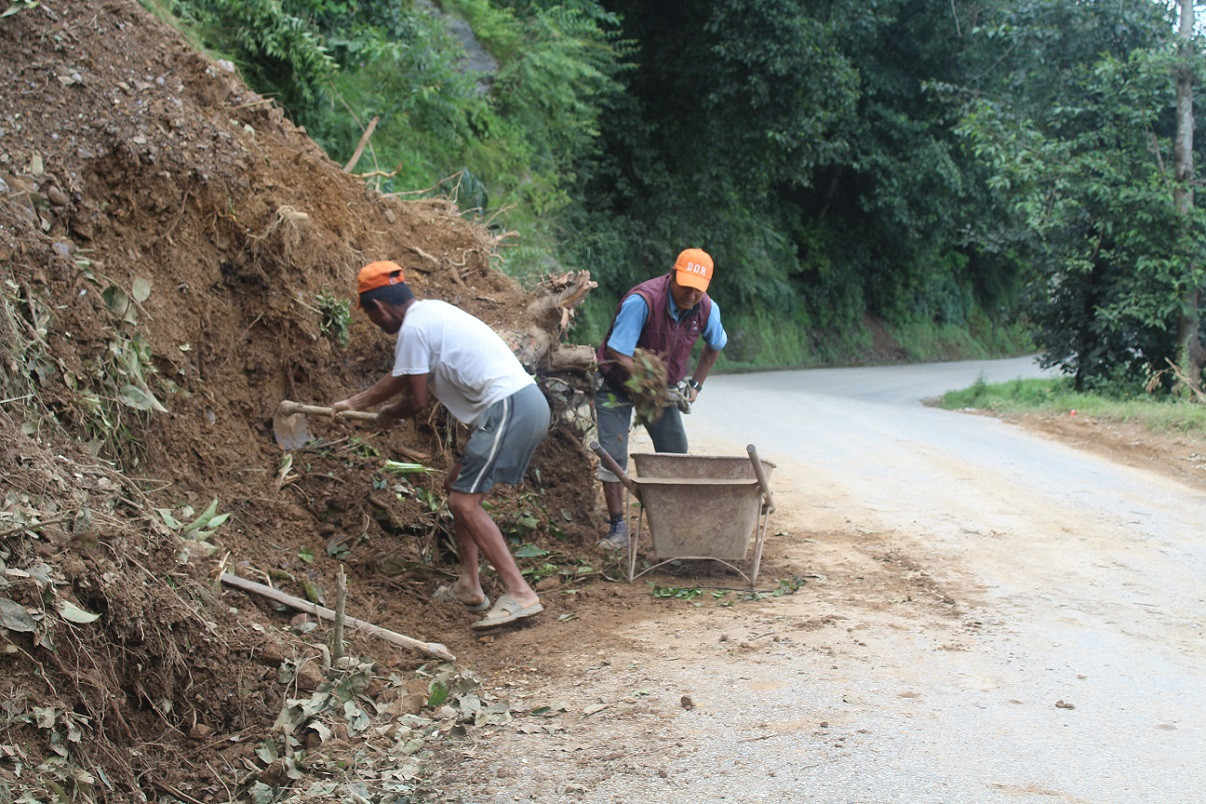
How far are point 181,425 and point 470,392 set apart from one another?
4.99ft

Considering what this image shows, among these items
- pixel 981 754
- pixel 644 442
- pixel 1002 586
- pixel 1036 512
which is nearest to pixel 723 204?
pixel 644 442

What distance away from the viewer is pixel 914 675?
16.6 ft

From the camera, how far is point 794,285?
32.8 metres

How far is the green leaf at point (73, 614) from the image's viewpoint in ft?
12.9

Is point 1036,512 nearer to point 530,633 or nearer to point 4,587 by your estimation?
point 530,633

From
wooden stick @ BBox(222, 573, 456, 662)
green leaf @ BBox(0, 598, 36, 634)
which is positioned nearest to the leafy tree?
wooden stick @ BBox(222, 573, 456, 662)

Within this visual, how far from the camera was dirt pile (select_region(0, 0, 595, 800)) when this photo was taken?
4031 millimetres

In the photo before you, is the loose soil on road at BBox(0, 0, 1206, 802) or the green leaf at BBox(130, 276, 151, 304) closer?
the loose soil on road at BBox(0, 0, 1206, 802)

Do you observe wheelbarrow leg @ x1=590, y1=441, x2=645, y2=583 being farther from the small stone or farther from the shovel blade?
the small stone

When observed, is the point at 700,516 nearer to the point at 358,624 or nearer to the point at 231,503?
the point at 358,624

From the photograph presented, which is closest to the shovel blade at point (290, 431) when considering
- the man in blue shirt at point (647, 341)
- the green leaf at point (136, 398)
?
the green leaf at point (136, 398)

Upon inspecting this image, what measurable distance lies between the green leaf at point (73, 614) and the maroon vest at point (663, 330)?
382 centimetres

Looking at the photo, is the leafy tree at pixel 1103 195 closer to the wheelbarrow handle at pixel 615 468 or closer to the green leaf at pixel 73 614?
the wheelbarrow handle at pixel 615 468

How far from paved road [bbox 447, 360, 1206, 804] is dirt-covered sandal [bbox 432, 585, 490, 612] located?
54 centimetres
